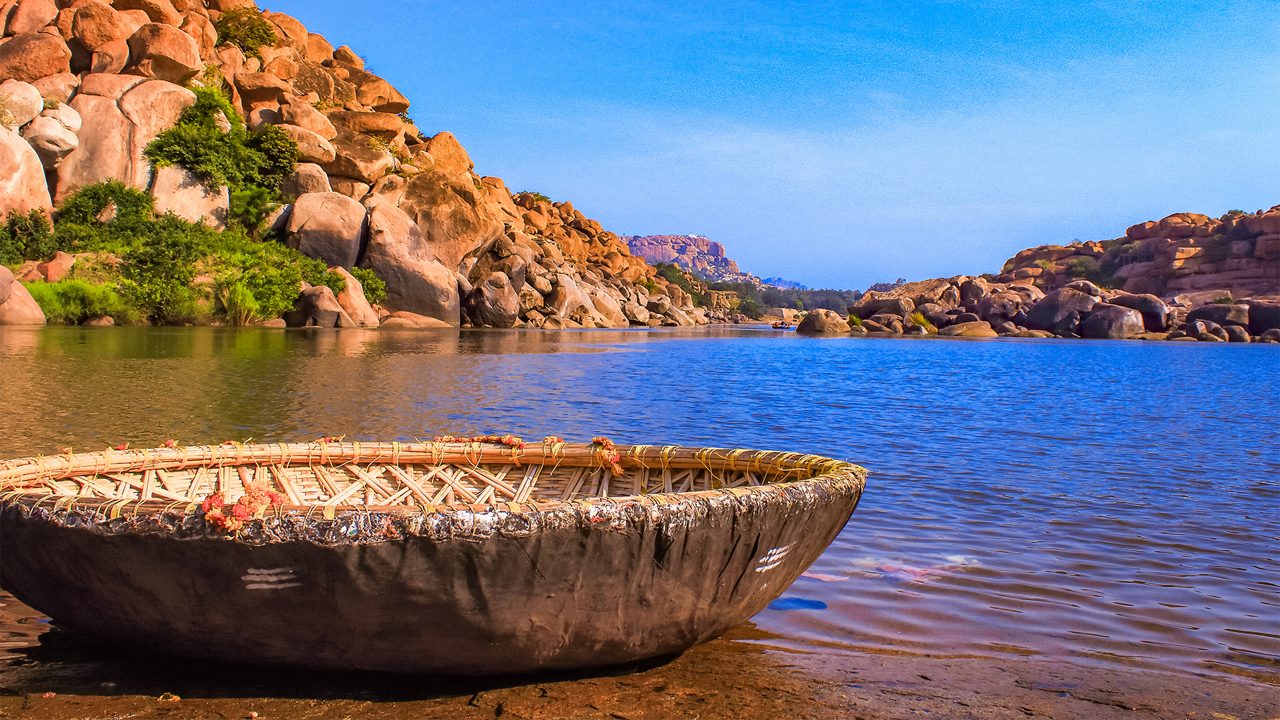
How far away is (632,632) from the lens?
304 centimetres

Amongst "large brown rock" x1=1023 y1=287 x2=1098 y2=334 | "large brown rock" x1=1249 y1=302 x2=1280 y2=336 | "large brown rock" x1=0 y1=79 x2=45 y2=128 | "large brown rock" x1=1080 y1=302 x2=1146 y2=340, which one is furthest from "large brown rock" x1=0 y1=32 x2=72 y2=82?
"large brown rock" x1=1249 y1=302 x2=1280 y2=336

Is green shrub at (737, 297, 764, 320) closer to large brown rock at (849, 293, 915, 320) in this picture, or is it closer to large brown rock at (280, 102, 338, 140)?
large brown rock at (849, 293, 915, 320)

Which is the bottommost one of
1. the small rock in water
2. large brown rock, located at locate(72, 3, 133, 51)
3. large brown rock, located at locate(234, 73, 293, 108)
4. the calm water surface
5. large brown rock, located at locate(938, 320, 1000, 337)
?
the small rock in water

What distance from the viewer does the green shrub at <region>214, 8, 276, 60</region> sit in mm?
43562

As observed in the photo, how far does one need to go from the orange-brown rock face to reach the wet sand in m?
78.2

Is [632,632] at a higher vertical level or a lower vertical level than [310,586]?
lower

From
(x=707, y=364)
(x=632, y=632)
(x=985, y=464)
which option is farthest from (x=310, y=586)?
(x=707, y=364)

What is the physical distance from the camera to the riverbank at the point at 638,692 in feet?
9.36

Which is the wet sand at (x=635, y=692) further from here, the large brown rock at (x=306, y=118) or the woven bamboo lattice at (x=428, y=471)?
the large brown rock at (x=306, y=118)

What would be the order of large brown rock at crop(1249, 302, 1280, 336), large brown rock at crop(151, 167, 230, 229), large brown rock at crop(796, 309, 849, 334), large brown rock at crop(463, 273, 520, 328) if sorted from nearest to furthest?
1. large brown rock at crop(151, 167, 230, 229)
2. large brown rock at crop(463, 273, 520, 328)
3. large brown rock at crop(1249, 302, 1280, 336)
4. large brown rock at crop(796, 309, 849, 334)

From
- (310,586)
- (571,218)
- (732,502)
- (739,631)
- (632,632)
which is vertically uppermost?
(571,218)

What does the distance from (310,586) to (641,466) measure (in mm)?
2015

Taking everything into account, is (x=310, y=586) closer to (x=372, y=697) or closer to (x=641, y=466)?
(x=372, y=697)

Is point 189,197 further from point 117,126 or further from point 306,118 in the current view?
point 306,118
